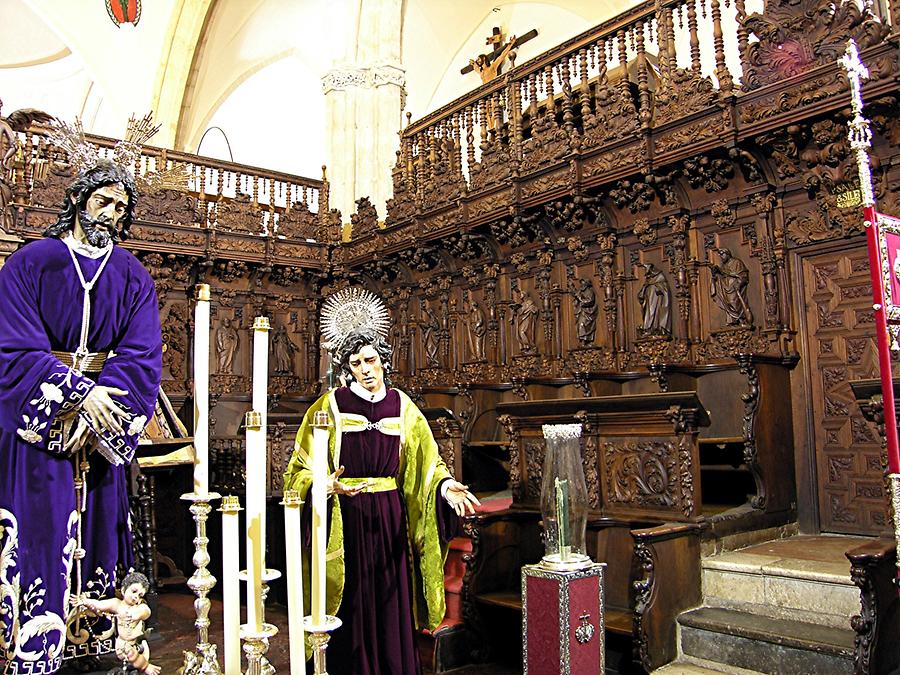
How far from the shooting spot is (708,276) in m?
6.93

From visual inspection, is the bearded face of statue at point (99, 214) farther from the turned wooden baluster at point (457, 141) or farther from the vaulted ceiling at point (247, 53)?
the vaulted ceiling at point (247, 53)

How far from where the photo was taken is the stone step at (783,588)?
4199 millimetres

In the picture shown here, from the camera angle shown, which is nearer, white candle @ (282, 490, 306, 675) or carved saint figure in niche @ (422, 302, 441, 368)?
white candle @ (282, 490, 306, 675)

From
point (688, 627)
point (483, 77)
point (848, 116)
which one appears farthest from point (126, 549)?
point (483, 77)

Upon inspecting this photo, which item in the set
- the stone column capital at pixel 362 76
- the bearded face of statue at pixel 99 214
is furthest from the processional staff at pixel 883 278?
the stone column capital at pixel 362 76

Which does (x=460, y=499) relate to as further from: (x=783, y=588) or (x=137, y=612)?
(x=783, y=588)

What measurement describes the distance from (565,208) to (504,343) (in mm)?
1842

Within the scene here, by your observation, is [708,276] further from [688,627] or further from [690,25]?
[688,627]

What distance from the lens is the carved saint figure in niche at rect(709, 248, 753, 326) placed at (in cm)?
658

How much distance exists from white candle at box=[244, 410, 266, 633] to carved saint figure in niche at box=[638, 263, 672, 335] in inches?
245

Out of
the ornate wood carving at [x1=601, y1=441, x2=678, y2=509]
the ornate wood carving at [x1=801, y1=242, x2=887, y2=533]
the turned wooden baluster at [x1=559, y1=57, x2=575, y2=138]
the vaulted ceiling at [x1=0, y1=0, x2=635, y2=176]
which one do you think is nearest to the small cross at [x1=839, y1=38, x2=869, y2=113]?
the ornate wood carving at [x1=601, y1=441, x2=678, y2=509]

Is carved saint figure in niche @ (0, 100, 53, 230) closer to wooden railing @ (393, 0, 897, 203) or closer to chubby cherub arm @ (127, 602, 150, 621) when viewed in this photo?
chubby cherub arm @ (127, 602, 150, 621)

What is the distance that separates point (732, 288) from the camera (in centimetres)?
664

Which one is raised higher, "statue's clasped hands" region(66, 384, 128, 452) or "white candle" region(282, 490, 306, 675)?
"statue's clasped hands" region(66, 384, 128, 452)
